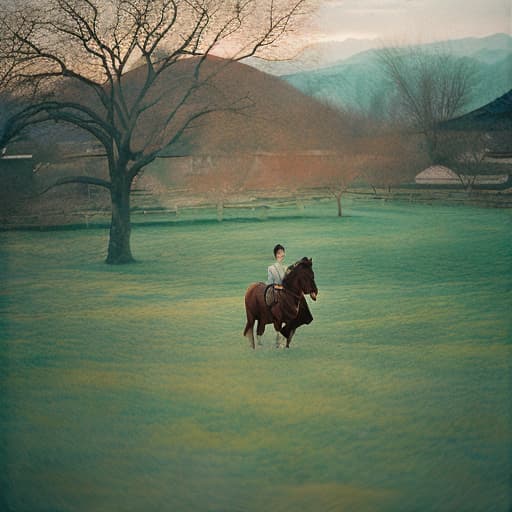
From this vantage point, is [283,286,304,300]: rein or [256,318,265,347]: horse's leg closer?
[283,286,304,300]: rein

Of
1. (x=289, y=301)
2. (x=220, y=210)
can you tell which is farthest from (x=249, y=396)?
(x=220, y=210)

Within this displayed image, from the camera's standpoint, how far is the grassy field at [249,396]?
164 inches

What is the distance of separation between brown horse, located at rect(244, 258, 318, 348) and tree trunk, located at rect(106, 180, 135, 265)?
7405 millimetres

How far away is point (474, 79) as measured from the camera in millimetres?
21703

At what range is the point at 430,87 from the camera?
79.3 ft

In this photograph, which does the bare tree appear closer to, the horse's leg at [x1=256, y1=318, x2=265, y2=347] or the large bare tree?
the large bare tree

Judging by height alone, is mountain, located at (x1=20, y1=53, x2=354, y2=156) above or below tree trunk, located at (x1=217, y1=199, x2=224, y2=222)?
above

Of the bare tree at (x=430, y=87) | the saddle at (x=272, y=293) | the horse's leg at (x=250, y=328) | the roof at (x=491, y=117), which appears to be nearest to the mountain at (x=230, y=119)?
Result: the bare tree at (x=430, y=87)

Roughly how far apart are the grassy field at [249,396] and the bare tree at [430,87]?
1195 centimetres

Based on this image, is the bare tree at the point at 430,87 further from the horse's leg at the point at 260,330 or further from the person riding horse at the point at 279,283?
the person riding horse at the point at 279,283

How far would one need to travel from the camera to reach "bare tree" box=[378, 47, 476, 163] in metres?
22.0

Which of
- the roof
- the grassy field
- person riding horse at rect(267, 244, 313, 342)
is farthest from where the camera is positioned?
the roof

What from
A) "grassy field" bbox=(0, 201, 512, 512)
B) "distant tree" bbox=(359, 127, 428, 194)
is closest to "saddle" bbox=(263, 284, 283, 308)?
"grassy field" bbox=(0, 201, 512, 512)

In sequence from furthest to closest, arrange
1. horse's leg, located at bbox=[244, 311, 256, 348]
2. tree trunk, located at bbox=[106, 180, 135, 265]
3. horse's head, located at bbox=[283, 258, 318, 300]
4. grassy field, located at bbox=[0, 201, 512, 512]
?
1. tree trunk, located at bbox=[106, 180, 135, 265]
2. horse's leg, located at bbox=[244, 311, 256, 348]
3. horse's head, located at bbox=[283, 258, 318, 300]
4. grassy field, located at bbox=[0, 201, 512, 512]
